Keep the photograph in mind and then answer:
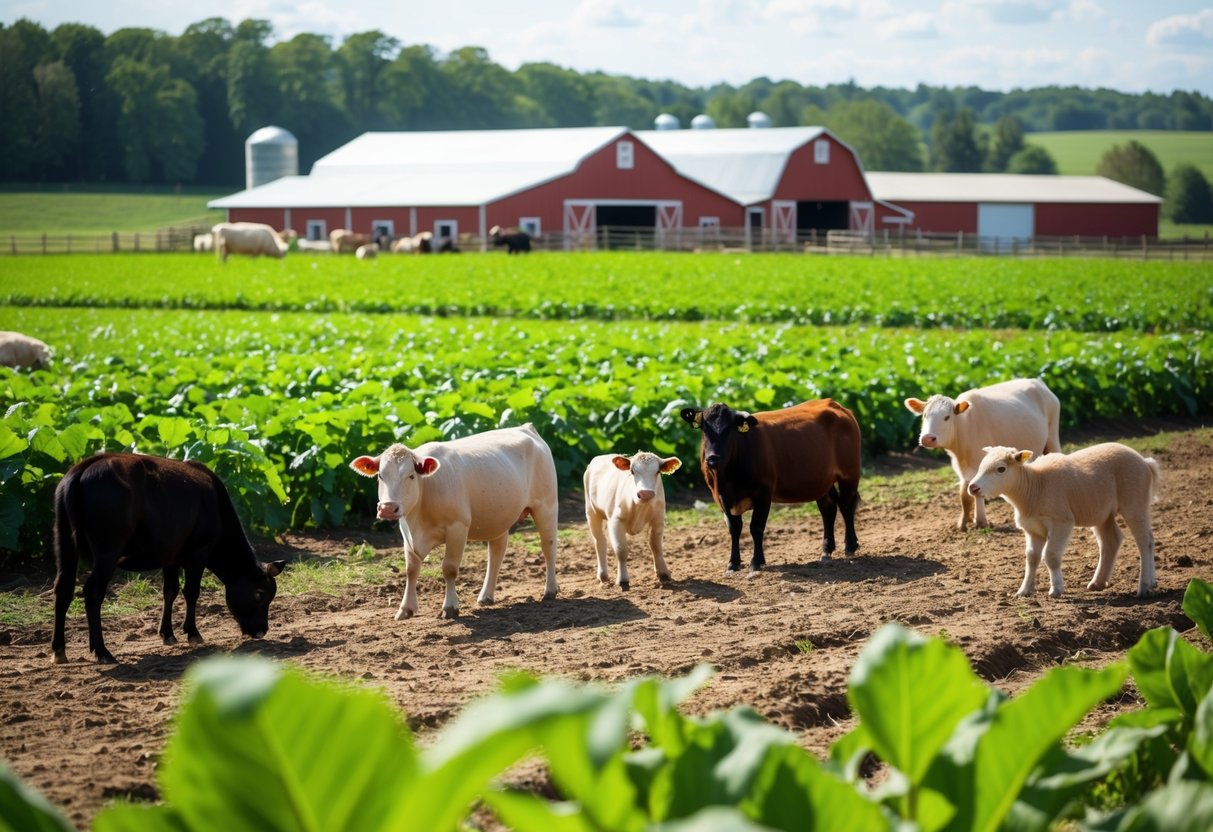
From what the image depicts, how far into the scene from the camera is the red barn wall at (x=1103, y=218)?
231ft

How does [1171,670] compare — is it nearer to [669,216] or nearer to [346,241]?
[346,241]

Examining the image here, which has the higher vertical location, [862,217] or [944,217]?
[944,217]

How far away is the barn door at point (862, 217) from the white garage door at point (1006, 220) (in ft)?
24.6

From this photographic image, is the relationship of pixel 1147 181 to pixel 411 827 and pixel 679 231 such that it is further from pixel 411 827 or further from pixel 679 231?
pixel 411 827

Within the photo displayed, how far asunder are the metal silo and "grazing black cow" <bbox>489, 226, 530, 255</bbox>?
35.0 meters

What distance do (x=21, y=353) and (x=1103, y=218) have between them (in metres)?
61.9

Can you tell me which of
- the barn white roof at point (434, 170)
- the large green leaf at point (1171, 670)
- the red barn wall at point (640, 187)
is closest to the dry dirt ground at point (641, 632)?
the large green leaf at point (1171, 670)

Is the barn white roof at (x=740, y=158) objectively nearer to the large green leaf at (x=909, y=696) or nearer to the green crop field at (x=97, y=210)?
the green crop field at (x=97, y=210)

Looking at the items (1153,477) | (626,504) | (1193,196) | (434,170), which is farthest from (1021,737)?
(1193,196)

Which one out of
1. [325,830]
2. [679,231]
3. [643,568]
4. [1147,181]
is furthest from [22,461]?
[1147,181]

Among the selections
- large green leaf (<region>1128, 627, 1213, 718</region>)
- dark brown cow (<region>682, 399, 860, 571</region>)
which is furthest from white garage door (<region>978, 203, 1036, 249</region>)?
large green leaf (<region>1128, 627, 1213, 718</region>)

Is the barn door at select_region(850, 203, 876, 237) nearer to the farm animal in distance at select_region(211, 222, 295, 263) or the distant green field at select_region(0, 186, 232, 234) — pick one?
the farm animal in distance at select_region(211, 222, 295, 263)

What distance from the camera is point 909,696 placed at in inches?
124

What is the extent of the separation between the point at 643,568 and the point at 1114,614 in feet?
11.3
